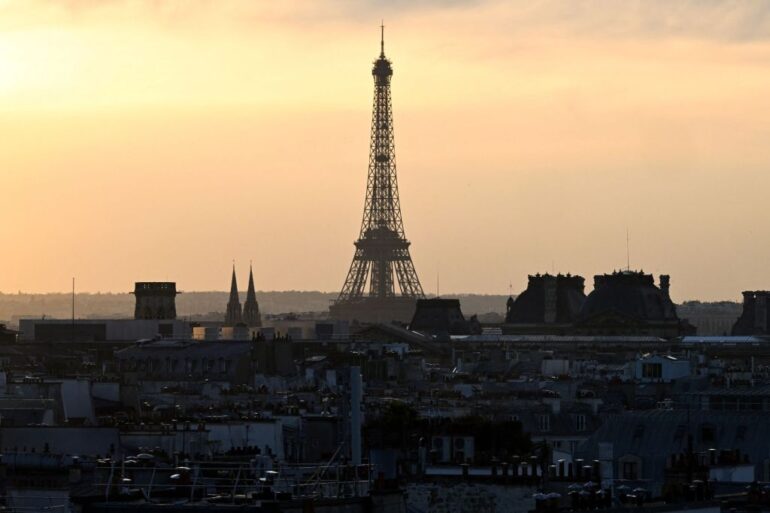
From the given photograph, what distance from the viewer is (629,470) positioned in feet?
179

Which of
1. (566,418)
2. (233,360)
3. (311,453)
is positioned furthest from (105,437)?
(233,360)

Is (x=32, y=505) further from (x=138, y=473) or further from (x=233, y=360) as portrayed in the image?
(x=233, y=360)

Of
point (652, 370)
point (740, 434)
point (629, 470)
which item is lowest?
point (629, 470)

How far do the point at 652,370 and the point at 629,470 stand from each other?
162ft

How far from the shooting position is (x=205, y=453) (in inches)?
2203

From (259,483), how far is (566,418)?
4217 centimetres

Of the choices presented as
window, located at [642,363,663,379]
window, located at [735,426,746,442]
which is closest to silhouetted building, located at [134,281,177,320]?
window, located at [642,363,663,379]

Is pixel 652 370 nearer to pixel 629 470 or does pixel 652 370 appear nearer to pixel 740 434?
pixel 740 434

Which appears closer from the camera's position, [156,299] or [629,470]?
[629,470]

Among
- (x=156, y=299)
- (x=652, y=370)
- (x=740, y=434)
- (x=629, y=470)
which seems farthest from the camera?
(x=156, y=299)

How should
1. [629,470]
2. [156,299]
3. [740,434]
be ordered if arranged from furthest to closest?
[156,299]
[740,434]
[629,470]

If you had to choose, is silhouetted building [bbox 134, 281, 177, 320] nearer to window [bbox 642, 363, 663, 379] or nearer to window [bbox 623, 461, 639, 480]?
window [bbox 642, 363, 663, 379]

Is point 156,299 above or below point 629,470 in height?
above

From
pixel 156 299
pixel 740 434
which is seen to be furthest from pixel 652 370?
pixel 156 299
